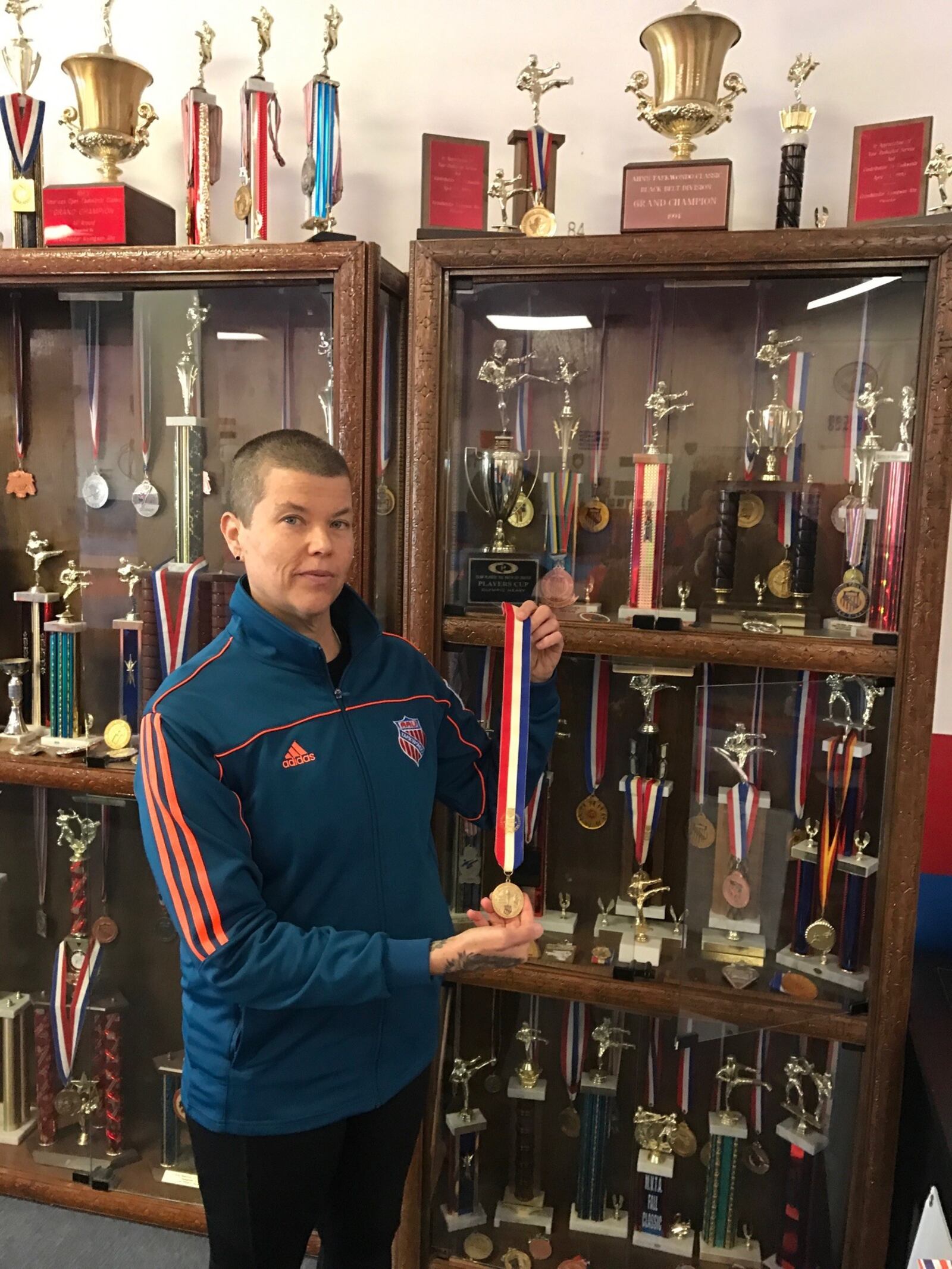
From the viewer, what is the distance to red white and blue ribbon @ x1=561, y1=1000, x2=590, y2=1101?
227 cm

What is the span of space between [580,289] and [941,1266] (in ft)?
5.73

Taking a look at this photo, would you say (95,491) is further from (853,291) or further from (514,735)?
(853,291)

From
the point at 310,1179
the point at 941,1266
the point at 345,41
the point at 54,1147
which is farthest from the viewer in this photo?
the point at 54,1147

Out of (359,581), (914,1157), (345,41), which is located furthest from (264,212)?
(914,1157)

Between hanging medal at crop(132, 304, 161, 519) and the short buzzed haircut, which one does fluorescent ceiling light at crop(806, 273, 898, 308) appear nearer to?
the short buzzed haircut

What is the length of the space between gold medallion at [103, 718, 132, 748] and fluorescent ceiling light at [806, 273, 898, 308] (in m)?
1.80

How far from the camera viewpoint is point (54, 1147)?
2.50m

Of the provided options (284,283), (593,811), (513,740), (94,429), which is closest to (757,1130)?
(593,811)

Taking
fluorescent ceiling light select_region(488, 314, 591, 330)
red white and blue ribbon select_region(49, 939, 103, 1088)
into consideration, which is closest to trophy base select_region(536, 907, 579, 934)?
red white and blue ribbon select_region(49, 939, 103, 1088)

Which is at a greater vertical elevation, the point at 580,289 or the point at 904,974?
the point at 580,289

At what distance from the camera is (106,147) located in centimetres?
217

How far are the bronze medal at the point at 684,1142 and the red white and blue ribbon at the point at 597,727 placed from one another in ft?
2.56

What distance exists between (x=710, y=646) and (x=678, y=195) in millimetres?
883

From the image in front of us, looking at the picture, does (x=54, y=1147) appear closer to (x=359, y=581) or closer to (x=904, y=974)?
(x=359, y=581)
